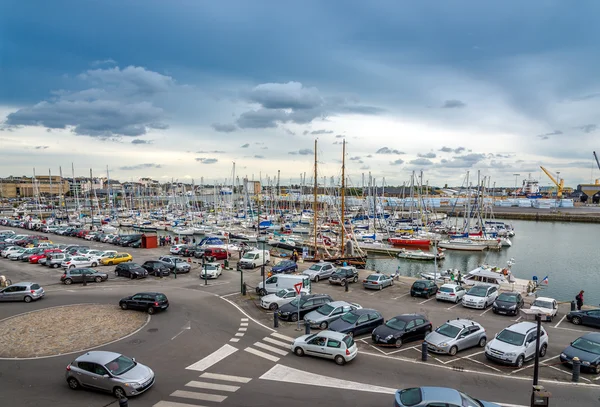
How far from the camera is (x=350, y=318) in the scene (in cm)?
1852

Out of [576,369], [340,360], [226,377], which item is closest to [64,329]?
[226,377]

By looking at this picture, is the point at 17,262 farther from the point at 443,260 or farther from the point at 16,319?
the point at 443,260

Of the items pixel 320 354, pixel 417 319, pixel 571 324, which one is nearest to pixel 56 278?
pixel 320 354

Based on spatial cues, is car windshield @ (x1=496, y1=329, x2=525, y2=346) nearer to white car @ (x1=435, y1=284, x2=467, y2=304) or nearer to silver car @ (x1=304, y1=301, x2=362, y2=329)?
silver car @ (x1=304, y1=301, x2=362, y2=329)

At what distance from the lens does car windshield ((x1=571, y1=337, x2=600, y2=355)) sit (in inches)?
597

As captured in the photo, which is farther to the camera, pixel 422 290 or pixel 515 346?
pixel 422 290

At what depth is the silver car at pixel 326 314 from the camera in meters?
19.1

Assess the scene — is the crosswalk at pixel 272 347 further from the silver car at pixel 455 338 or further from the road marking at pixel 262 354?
the silver car at pixel 455 338

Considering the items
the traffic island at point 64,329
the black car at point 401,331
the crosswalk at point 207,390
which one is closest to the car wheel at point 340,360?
the black car at point 401,331

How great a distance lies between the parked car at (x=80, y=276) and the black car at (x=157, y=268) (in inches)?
142

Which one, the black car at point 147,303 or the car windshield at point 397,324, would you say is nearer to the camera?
the car windshield at point 397,324

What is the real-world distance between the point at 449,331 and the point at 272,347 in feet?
26.2

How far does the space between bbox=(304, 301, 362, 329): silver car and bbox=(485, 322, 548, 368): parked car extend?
23.2 feet

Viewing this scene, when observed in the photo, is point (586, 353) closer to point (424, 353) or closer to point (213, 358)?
point (424, 353)
